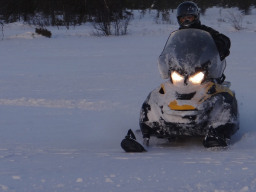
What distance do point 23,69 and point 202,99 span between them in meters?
8.41

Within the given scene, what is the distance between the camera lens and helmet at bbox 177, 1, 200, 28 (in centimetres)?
561

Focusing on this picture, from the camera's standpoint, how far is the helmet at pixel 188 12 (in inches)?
221

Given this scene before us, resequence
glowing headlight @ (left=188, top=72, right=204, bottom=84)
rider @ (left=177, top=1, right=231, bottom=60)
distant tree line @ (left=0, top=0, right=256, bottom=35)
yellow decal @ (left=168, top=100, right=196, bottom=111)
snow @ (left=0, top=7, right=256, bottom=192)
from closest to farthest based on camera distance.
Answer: snow @ (left=0, top=7, right=256, bottom=192), yellow decal @ (left=168, top=100, right=196, bottom=111), glowing headlight @ (left=188, top=72, right=204, bottom=84), rider @ (left=177, top=1, right=231, bottom=60), distant tree line @ (left=0, top=0, right=256, bottom=35)

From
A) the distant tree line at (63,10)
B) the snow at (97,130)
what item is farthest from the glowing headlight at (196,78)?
the distant tree line at (63,10)

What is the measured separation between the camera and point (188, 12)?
221 inches

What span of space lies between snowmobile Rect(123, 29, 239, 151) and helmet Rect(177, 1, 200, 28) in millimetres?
200

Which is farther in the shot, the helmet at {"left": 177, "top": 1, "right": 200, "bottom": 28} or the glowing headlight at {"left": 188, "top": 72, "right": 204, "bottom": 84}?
the helmet at {"left": 177, "top": 1, "right": 200, "bottom": 28}

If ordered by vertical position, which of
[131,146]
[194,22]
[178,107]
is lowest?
[131,146]

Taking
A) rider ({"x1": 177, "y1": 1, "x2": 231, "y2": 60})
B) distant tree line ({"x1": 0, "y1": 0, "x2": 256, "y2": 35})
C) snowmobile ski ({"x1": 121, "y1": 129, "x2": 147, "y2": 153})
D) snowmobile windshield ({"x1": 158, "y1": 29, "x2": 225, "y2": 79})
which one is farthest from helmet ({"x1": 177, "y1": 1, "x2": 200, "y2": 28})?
distant tree line ({"x1": 0, "y1": 0, "x2": 256, "y2": 35})

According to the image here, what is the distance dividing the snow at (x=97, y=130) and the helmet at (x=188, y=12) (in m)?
1.37

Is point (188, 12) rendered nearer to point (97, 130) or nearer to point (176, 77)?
point (176, 77)

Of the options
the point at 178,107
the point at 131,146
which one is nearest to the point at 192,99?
the point at 178,107

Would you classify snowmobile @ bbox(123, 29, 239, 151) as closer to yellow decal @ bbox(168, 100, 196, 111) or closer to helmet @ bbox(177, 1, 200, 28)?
yellow decal @ bbox(168, 100, 196, 111)

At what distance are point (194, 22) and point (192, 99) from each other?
120 cm
